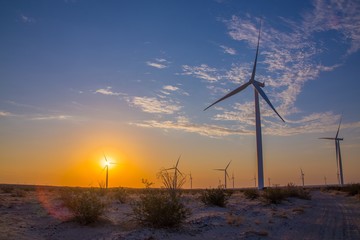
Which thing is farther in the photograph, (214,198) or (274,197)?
(274,197)

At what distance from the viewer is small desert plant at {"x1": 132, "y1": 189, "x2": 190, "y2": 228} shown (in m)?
19.6

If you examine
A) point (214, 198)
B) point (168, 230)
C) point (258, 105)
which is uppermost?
point (258, 105)

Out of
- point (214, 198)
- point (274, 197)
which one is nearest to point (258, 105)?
point (274, 197)

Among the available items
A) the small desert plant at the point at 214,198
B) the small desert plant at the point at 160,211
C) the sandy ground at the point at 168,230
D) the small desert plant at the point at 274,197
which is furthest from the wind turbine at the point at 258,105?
the small desert plant at the point at 160,211

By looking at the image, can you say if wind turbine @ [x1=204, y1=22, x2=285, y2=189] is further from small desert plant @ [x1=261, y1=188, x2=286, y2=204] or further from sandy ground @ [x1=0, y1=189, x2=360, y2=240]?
sandy ground @ [x1=0, y1=189, x2=360, y2=240]

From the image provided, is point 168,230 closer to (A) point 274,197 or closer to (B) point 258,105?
(A) point 274,197

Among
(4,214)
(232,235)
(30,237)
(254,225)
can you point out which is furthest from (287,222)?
(4,214)

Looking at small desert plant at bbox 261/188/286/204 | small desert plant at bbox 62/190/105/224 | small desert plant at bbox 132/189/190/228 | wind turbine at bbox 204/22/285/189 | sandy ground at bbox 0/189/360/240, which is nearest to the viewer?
sandy ground at bbox 0/189/360/240

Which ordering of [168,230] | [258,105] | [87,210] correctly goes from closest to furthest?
1. [168,230]
2. [87,210]
3. [258,105]

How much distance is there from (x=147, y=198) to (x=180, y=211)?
229 cm

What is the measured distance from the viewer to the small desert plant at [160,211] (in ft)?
64.4

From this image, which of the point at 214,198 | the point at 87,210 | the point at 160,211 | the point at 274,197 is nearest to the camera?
Result: the point at 160,211

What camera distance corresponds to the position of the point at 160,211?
19.8 metres

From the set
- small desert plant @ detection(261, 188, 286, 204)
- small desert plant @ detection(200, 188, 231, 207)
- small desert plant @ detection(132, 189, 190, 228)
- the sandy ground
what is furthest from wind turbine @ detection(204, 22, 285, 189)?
small desert plant @ detection(132, 189, 190, 228)
